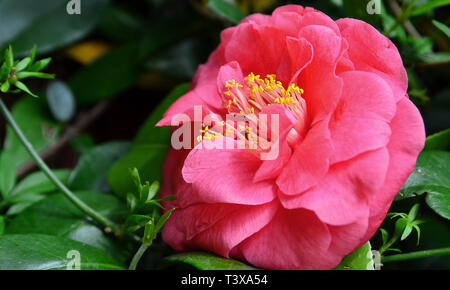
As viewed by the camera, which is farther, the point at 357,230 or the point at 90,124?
the point at 90,124

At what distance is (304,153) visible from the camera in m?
0.54

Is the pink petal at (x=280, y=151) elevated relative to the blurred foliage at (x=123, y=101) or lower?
elevated

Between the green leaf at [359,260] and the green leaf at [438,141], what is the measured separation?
0.65ft

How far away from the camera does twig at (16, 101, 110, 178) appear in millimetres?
1090

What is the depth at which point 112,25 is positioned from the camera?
1145 millimetres

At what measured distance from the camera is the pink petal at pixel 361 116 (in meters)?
0.51

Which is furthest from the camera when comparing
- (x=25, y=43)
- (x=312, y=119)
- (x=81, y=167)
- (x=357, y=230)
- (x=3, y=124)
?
(x=3, y=124)

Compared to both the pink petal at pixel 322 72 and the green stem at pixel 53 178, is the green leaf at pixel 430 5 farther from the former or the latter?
the green stem at pixel 53 178

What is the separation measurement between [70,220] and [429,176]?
0.51m

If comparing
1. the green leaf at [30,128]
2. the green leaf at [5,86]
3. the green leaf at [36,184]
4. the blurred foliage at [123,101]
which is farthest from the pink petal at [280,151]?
the green leaf at [30,128]

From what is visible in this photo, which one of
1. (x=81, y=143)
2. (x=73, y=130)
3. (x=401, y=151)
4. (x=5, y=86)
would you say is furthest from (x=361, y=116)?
(x=73, y=130)

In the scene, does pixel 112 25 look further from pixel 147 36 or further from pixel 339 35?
pixel 339 35
